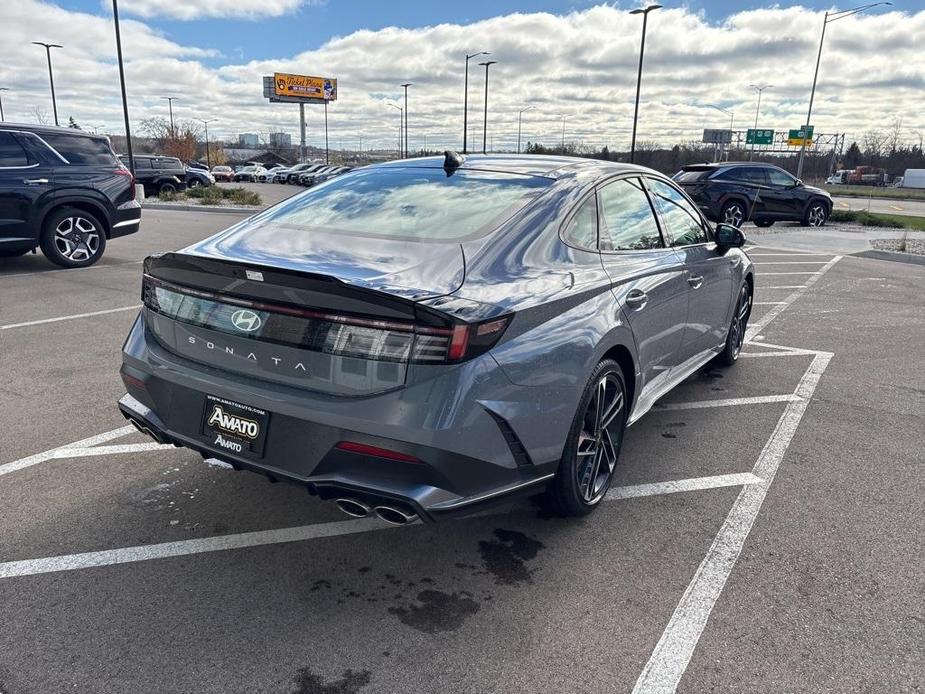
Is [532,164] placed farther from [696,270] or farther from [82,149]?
[82,149]

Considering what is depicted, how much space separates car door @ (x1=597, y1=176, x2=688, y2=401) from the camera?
3.43m

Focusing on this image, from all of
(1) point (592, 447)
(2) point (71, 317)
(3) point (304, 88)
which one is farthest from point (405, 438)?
(3) point (304, 88)

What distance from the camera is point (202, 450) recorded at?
2791 millimetres

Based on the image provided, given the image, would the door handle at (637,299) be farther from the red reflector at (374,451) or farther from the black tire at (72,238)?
the black tire at (72,238)

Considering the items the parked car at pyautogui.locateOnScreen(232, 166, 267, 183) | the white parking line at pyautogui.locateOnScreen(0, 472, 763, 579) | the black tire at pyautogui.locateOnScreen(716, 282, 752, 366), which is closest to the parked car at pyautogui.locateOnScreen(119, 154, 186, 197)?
the black tire at pyautogui.locateOnScreen(716, 282, 752, 366)

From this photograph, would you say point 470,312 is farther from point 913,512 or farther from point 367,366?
point 913,512

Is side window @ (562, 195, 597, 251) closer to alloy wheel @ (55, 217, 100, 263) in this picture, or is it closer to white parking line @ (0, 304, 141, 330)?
white parking line @ (0, 304, 141, 330)

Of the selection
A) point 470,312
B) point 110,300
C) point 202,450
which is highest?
point 470,312

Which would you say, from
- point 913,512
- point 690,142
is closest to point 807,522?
point 913,512

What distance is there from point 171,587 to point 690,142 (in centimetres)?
8963

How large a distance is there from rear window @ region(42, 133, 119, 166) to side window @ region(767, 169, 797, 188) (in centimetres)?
1538

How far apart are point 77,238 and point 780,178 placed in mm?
16382

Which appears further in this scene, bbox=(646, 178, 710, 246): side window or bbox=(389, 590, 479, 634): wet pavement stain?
bbox=(646, 178, 710, 246): side window

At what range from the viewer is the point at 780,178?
18391mm
